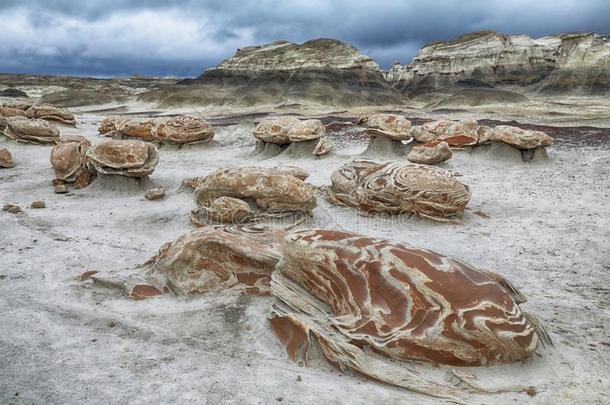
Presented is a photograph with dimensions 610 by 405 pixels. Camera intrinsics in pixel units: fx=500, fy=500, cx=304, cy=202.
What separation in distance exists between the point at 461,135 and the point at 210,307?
10.7m

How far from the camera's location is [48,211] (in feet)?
27.0

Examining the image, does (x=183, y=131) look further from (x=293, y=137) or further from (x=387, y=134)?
(x=387, y=134)

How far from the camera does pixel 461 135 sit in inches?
529

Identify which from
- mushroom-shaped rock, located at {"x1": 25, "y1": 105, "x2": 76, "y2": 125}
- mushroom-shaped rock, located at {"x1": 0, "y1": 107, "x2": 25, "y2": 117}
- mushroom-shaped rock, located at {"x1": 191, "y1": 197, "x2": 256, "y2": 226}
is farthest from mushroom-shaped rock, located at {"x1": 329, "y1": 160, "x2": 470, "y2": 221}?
mushroom-shaped rock, located at {"x1": 25, "y1": 105, "x2": 76, "y2": 125}

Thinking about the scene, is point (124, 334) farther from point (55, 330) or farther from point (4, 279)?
point (4, 279)

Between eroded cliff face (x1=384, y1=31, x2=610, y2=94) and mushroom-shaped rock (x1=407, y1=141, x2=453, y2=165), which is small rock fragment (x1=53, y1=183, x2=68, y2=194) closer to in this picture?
mushroom-shaped rock (x1=407, y1=141, x2=453, y2=165)

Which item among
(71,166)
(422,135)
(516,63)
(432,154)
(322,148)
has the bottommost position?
(71,166)

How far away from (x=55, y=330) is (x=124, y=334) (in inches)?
22.0

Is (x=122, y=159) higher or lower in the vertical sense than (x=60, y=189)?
higher

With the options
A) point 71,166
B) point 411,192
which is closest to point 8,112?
point 71,166

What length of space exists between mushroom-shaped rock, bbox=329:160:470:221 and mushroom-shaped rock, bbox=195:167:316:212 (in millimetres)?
1012

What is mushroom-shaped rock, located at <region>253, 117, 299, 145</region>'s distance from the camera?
44.7 feet

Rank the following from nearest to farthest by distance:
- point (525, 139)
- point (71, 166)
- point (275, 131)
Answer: point (71, 166)
point (525, 139)
point (275, 131)

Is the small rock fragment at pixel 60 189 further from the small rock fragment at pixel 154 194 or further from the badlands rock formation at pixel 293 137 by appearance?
the badlands rock formation at pixel 293 137
